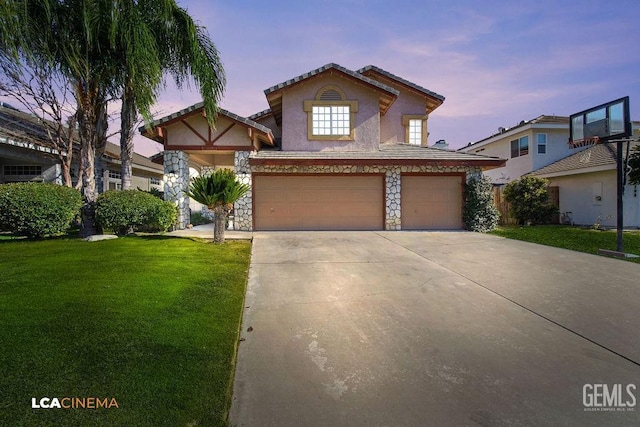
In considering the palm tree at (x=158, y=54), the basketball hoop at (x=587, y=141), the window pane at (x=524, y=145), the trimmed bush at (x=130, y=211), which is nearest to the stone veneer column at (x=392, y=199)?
the basketball hoop at (x=587, y=141)

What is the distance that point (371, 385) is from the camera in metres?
2.99

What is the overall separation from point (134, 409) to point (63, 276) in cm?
451

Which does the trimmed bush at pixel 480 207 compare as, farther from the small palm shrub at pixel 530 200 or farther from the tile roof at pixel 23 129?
the tile roof at pixel 23 129

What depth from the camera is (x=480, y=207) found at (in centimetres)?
1392

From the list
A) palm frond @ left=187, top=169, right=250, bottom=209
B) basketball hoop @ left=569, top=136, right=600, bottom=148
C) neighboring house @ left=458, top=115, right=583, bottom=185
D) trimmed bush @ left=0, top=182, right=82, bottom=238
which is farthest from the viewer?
neighboring house @ left=458, top=115, right=583, bottom=185

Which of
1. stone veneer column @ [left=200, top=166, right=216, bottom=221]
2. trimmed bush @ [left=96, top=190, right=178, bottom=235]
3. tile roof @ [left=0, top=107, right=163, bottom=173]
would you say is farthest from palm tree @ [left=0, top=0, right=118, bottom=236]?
stone veneer column @ [left=200, top=166, right=216, bottom=221]

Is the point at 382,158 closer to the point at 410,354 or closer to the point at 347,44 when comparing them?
the point at 347,44

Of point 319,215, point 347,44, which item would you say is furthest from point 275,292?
point 347,44

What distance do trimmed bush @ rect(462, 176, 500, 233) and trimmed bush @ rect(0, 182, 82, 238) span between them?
1413 cm

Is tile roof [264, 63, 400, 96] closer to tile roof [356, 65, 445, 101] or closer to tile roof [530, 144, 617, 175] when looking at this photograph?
tile roof [356, 65, 445, 101]

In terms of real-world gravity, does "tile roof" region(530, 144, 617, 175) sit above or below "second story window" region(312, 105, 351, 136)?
below

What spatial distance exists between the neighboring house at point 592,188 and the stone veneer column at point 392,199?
9.98m

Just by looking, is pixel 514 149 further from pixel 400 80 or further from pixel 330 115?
pixel 330 115

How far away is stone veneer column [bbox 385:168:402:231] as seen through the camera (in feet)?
46.6
